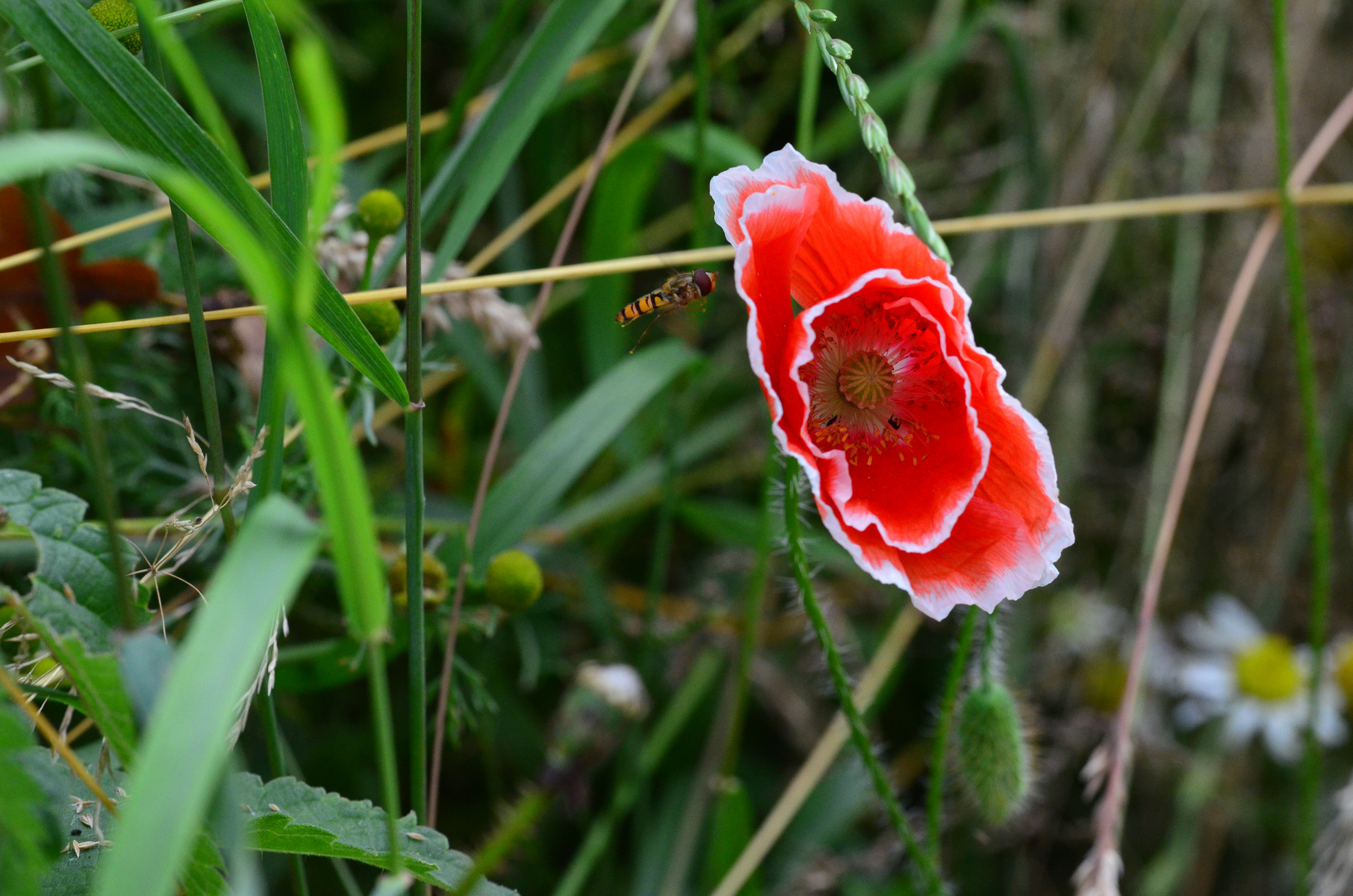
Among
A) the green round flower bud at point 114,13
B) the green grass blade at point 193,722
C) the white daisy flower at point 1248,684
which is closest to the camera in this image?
the green grass blade at point 193,722

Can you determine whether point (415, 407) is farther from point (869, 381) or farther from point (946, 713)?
point (946, 713)

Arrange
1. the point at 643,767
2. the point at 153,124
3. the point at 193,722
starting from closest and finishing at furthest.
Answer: the point at 193,722 < the point at 153,124 < the point at 643,767

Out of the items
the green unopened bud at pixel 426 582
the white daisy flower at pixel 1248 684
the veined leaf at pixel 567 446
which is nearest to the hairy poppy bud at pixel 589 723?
the veined leaf at pixel 567 446

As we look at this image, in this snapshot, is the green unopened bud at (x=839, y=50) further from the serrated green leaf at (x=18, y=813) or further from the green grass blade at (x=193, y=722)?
the serrated green leaf at (x=18, y=813)

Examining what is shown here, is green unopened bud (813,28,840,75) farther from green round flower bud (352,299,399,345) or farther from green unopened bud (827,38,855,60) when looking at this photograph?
green round flower bud (352,299,399,345)

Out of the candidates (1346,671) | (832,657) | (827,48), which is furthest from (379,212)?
(1346,671)

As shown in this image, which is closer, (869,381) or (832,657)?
(832,657)

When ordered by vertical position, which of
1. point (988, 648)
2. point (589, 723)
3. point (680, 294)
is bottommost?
point (589, 723)
